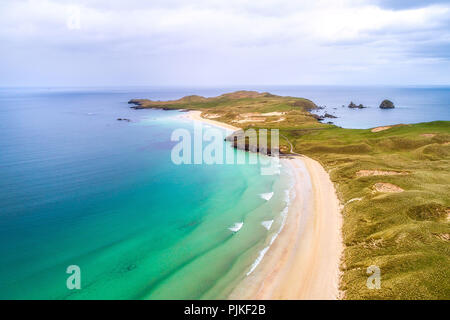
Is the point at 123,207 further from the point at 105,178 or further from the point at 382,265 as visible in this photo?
the point at 382,265

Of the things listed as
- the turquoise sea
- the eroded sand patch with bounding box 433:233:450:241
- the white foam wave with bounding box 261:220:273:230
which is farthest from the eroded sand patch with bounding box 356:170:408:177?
the white foam wave with bounding box 261:220:273:230

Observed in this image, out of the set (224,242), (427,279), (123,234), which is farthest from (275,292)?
(123,234)

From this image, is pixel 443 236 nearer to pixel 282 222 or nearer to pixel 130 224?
pixel 282 222

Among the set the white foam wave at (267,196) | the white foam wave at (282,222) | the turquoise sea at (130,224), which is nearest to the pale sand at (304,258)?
the white foam wave at (282,222)

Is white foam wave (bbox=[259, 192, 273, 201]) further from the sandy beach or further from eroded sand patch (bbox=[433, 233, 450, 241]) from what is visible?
eroded sand patch (bbox=[433, 233, 450, 241])

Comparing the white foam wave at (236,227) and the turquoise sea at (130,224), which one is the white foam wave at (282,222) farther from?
the white foam wave at (236,227)

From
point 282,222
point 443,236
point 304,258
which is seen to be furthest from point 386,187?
point 304,258
